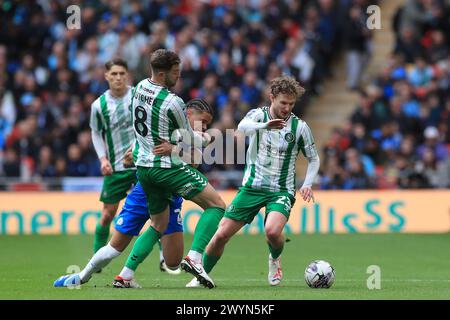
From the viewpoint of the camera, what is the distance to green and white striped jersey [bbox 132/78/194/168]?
9.88 m

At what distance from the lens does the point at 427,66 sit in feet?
70.9

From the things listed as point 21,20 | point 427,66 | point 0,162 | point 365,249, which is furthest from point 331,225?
point 21,20

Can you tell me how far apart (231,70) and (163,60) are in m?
11.9

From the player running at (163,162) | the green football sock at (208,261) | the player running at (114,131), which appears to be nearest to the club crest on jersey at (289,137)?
the player running at (163,162)

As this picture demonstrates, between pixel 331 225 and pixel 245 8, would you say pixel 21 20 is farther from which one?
pixel 331 225

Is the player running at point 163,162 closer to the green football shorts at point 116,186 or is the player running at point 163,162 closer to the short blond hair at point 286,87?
the short blond hair at point 286,87

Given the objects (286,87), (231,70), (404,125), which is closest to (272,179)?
(286,87)

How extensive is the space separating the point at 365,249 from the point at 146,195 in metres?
6.14

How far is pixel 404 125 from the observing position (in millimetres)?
20547

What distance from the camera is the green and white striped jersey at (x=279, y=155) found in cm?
1076

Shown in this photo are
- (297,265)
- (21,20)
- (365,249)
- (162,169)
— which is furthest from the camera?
(21,20)

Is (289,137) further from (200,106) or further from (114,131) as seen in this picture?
(114,131)

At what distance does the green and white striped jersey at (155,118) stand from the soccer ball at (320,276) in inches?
65.7
